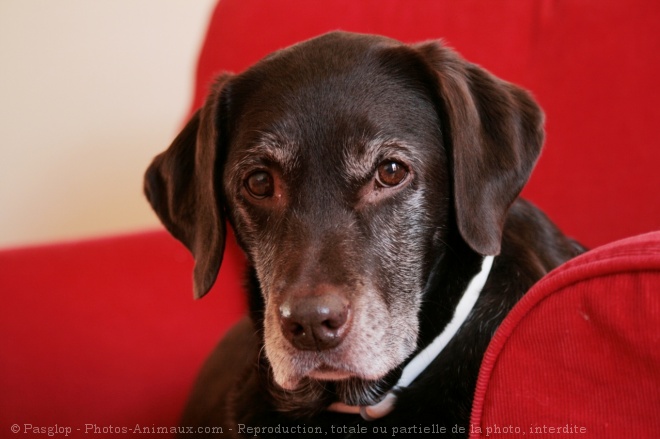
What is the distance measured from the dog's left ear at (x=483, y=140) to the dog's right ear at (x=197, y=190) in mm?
488

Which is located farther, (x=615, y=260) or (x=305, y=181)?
(x=305, y=181)

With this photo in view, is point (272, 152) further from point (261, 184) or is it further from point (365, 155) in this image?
point (365, 155)

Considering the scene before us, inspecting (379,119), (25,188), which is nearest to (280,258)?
(379,119)

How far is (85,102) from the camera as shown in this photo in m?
3.35

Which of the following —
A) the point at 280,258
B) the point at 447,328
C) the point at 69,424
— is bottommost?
the point at 69,424

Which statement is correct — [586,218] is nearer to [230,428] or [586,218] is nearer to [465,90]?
[465,90]

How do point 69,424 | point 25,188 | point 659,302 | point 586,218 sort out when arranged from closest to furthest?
point 659,302, point 69,424, point 586,218, point 25,188

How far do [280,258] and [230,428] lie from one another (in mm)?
517

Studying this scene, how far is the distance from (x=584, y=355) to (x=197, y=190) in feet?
3.11

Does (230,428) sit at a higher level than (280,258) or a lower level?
lower

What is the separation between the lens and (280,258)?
1264 mm

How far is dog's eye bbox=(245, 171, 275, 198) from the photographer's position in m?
1.35

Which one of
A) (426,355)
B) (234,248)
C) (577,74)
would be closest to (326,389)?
(426,355)

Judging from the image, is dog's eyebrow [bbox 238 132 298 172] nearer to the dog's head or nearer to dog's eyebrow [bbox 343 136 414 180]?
the dog's head
